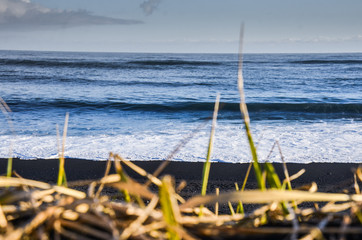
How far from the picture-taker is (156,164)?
459 cm

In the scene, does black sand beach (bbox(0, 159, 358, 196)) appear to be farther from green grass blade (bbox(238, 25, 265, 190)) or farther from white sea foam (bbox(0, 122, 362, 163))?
green grass blade (bbox(238, 25, 265, 190))

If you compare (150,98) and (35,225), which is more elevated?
(35,225)

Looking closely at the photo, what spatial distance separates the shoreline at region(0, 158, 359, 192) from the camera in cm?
404

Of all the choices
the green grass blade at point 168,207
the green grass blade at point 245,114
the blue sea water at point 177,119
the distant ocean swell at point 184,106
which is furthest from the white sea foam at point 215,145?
the green grass blade at point 168,207

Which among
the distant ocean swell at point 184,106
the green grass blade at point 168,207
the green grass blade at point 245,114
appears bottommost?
the distant ocean swell at point 184,106

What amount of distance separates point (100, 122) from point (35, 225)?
7741mm

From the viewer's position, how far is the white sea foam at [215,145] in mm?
4916

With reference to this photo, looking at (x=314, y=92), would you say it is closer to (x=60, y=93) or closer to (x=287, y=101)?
(x=287, y=101)

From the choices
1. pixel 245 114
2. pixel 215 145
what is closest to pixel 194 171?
pixel 215 145

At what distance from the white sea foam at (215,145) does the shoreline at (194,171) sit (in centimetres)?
23

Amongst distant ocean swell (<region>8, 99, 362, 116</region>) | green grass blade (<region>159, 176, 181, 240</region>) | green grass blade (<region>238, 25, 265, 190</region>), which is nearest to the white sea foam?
distant ocean swell (<region>8, 99, 362, 116</region>)

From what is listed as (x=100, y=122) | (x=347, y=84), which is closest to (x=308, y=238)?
(x=100, y=122)

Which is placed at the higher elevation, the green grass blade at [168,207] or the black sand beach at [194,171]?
the green grass blade at [168,207]

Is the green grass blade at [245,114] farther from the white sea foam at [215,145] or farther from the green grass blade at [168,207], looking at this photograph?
the white sea foam at [215,145]
